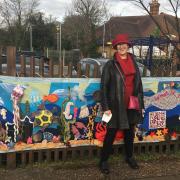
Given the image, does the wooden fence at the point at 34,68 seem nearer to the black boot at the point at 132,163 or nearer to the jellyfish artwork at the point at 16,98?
the jellyfish artwork at the point at 16,98

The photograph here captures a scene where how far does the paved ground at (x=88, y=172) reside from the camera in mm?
4680

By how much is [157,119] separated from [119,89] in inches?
47.2

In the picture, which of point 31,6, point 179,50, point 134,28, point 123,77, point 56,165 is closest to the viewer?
point 123,77

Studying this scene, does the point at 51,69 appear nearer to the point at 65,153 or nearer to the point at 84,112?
the point at 84,112

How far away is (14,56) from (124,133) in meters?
1.81

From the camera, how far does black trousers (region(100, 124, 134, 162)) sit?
482cm

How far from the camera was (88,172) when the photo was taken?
4840 mm

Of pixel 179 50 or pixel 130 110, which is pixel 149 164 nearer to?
pixel 130 110

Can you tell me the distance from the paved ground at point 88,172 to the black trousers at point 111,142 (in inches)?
7.8

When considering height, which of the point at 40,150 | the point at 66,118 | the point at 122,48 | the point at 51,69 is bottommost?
the point at 40,150

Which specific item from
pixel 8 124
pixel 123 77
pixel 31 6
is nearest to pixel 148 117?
pixel 123 77

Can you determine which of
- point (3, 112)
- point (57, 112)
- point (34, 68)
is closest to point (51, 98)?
point (57, 112)

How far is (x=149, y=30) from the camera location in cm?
6300

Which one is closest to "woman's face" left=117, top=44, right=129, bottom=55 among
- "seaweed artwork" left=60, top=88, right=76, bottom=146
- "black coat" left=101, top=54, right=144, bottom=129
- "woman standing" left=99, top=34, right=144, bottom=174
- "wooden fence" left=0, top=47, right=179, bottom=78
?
"woman standing" left=99, top=34, right=144, bottom=174
